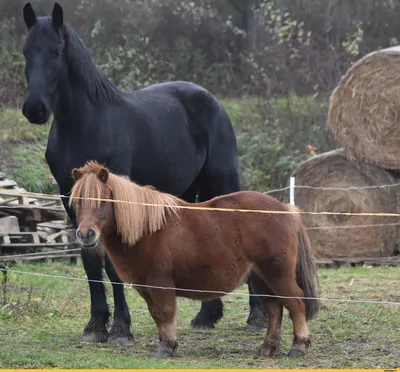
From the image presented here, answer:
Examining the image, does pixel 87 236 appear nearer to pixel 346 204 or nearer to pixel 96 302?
pixel 96 302

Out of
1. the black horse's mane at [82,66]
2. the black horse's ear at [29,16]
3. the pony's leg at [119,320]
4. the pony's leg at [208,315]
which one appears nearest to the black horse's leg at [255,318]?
the pony's leg at [208,315]

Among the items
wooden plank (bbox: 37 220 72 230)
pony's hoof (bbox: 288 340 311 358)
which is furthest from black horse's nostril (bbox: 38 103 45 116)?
wooden plank (bbox: 37 220 72 230)

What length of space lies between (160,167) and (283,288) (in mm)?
1925

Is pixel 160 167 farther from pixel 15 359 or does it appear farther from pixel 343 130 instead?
pixel 343 130

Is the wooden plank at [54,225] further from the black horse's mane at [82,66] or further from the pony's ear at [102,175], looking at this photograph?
the pony's ear at [102,175]

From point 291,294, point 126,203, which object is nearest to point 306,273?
point 291,294

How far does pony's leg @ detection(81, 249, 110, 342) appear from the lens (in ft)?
23.7

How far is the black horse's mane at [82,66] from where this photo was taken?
7.11m

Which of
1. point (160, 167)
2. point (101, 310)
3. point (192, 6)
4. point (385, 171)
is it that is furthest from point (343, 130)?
point (192, 6)

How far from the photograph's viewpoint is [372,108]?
1179 cm

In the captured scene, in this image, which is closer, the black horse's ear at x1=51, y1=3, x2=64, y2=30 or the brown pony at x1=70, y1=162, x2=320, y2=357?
the brown pony at x1=70, y1=162, x2=320, y2=357

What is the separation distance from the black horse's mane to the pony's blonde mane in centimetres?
122

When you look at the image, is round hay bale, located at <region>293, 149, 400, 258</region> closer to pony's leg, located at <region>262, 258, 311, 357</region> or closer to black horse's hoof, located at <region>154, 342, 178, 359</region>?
pony's leg, located at <region>262, 258, 311, 357</region>

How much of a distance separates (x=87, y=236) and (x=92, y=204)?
0.80ft
